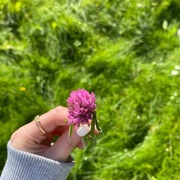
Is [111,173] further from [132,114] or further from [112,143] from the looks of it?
[132,114]

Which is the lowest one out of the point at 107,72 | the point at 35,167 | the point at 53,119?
the point at 107,72

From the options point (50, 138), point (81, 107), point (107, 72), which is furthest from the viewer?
point (107, 72)

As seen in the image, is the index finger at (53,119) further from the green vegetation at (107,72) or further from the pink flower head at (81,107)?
the green vegetation at (107,72)

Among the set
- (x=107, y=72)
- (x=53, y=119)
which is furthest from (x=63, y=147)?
(x=107, y=72)

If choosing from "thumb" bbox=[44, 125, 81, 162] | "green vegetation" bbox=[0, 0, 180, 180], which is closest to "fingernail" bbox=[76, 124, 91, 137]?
"thumb" bbox=[44, 125, 81, 162]

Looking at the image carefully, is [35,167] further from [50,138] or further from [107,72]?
[107,72]

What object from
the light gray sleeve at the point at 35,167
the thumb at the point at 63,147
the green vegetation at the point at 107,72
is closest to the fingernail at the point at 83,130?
the thumb at the point at 63,147

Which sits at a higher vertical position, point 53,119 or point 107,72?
point 53,119
